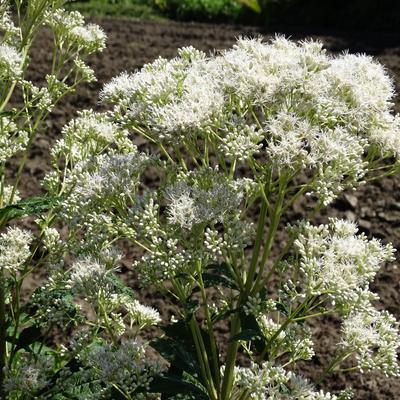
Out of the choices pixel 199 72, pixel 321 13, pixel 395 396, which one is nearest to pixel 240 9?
pixel 321 13

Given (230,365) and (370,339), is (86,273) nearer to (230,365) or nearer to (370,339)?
(230,365)

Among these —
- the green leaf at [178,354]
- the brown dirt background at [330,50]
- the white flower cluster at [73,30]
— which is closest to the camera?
the green leaf at [178,354]

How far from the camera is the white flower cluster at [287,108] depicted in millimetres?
2600

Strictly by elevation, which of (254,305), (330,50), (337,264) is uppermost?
(330,50)

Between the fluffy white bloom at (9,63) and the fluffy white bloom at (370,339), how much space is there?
167cm

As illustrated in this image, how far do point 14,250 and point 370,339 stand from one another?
1.44m

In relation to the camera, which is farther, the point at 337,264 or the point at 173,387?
the point at 173,387

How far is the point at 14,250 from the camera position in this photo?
3193 millimetres

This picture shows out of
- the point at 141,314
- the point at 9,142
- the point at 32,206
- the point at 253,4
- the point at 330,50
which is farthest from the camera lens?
the point at 253,4

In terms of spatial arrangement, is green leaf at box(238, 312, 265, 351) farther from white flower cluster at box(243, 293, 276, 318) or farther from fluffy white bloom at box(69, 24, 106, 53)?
fluffy white bloom at box(69, 24, 106, 53)

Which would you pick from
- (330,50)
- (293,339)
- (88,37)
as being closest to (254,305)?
(293,339)

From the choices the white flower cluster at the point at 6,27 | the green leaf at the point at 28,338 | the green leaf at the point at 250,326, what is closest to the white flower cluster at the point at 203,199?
the green leaf at the point at 250,326

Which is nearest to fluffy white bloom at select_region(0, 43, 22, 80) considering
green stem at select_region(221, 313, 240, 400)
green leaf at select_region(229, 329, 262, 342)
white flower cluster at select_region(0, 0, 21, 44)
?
white flower cluster at select_region(0, 0, 21, 44)

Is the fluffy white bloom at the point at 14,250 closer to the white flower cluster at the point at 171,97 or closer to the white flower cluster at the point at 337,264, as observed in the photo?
the white flower cluster at the point at 171,97
